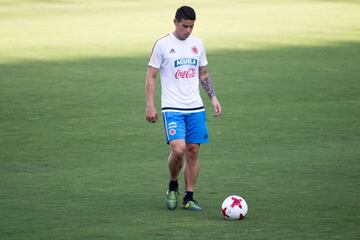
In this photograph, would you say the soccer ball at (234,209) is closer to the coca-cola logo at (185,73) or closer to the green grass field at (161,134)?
the green grass field at (161,134)

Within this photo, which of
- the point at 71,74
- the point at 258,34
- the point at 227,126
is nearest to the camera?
the point at 227,126

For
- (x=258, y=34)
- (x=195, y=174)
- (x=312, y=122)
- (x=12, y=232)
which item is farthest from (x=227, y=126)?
(x=258, y=34)

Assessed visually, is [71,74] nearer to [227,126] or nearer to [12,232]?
[227,126]

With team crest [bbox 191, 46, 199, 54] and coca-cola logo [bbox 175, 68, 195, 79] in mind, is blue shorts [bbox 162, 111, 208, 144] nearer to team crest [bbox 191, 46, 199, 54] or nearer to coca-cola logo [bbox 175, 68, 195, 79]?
coca-cola logo [bbox 175, 68, 195, 79]

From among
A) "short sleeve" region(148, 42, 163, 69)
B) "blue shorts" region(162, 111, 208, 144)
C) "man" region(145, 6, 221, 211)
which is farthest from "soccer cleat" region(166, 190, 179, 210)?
"short sleeve" region(148, 42, 163, 69)

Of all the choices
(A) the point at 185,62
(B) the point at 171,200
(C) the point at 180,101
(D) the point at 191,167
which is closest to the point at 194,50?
(A) the point at 185,62

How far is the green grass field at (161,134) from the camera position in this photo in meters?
9.62

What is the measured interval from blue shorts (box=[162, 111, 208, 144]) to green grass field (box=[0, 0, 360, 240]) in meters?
0.78

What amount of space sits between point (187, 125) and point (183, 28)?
1.05 metres

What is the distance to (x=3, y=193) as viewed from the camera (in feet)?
35.9

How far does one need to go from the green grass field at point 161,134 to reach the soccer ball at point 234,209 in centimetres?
13

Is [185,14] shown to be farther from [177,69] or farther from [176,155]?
[176,155]

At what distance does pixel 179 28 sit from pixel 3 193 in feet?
9.36

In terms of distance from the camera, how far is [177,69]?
33.3ft
